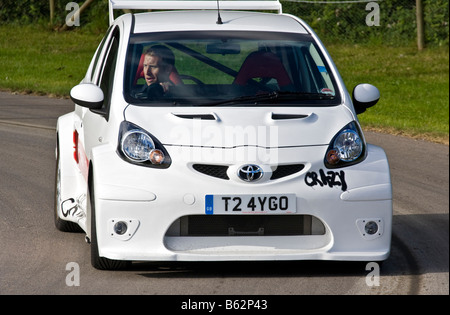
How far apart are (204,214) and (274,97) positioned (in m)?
1.15

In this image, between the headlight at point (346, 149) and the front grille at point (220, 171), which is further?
the headlight at point (346, 149)

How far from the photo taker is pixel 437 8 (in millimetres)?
16453

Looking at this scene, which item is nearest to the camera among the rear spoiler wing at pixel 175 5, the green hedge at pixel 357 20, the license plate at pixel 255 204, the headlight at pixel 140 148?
the license plate at pixel 255 204

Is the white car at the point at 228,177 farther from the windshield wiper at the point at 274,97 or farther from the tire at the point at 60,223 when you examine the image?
the tire at the point at 60,223

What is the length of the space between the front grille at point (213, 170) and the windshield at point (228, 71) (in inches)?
27.3

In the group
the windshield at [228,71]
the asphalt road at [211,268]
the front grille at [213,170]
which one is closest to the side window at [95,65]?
the windshield at [228,71]

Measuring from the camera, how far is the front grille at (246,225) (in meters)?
5.96

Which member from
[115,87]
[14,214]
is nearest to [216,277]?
[115,87]

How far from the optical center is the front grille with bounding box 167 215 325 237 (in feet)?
19.5

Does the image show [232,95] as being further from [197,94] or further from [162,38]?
[162,38]

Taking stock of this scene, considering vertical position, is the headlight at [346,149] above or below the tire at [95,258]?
above
